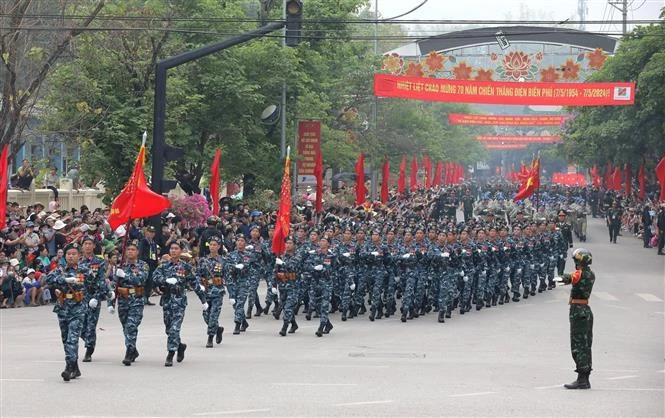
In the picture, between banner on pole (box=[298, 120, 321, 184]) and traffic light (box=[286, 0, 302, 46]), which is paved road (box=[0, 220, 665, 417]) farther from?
banner on pole (box=[298, 120, 321, 184])

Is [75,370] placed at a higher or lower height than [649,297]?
higher

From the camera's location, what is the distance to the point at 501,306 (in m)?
26.5

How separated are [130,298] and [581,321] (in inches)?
235

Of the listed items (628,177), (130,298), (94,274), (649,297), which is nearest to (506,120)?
(628,177)

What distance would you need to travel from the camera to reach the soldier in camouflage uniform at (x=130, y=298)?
16156 millimetres

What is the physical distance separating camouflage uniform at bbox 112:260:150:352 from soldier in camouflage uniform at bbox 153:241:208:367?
29 centimetres

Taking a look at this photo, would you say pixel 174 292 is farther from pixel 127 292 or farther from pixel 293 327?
pixel 293 327

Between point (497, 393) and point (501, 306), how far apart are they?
41.4 ft

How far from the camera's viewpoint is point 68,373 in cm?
1452

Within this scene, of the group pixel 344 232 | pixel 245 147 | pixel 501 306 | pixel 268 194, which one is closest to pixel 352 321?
pixel 344 232

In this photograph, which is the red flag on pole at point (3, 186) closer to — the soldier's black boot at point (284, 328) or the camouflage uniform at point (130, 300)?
the soldier's black boot at point (284, 328)

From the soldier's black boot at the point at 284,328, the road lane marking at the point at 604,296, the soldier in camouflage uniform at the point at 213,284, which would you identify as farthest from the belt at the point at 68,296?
the road lane marking at the point at 604,296

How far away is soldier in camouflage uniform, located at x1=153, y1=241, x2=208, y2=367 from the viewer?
16203 millimetres

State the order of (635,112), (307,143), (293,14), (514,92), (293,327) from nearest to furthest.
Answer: (293,14), (293,327), (307,143), (514,92), (635,112)
